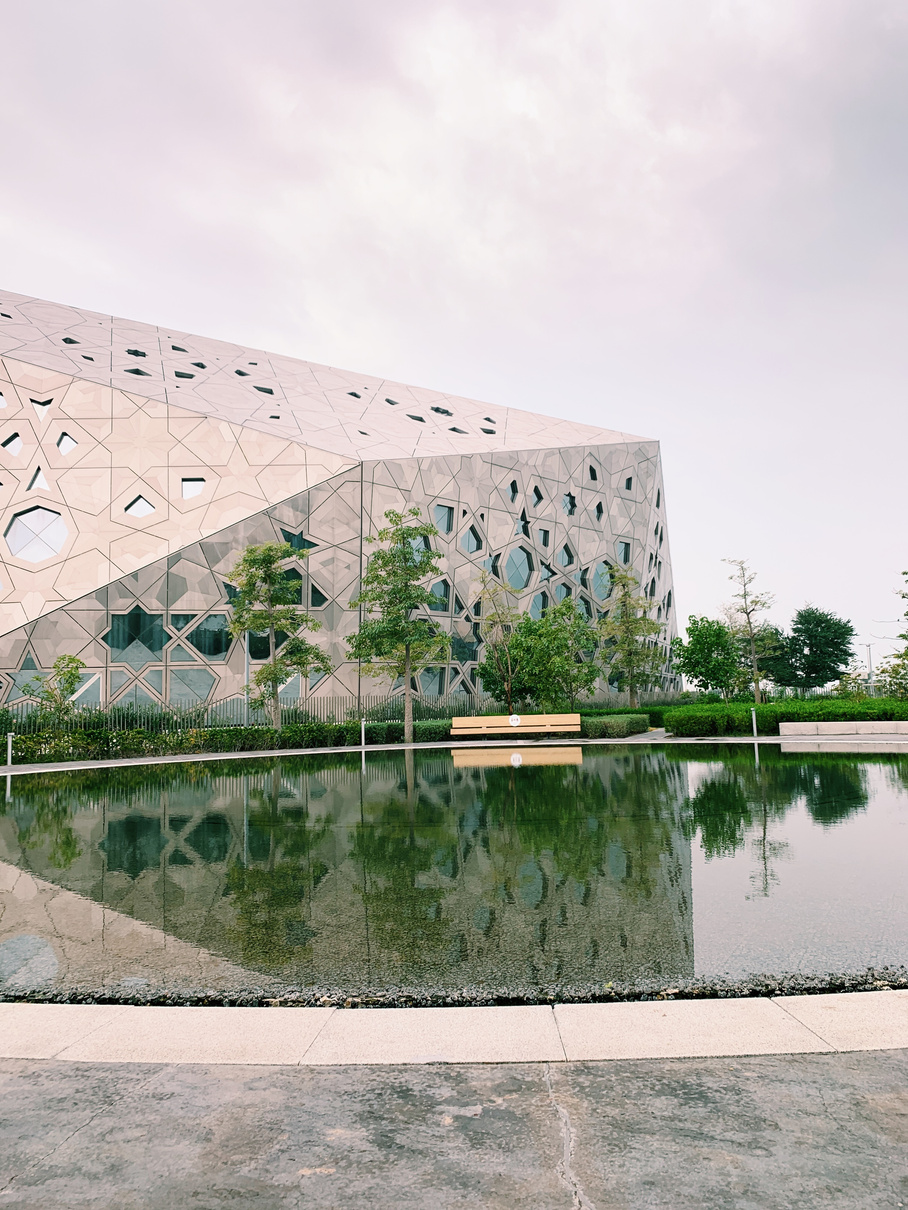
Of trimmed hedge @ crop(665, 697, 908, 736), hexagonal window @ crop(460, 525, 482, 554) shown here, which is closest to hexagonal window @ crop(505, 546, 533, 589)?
hexagonal window @ crop(460, 525, 482, 554)

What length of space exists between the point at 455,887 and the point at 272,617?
19419 mm

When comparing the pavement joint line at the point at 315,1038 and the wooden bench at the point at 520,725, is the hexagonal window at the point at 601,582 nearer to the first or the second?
the wooden bench at the point at 520,725

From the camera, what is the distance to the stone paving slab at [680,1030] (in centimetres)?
342

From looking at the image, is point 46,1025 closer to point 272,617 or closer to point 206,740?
point 206,740

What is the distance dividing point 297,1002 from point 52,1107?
129cm

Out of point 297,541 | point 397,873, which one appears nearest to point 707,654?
point 297,541

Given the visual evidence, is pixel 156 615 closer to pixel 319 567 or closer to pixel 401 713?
pixel 319 567

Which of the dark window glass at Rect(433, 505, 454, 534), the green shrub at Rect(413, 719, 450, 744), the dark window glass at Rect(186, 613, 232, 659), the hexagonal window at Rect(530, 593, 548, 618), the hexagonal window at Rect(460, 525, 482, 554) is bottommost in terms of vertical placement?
the green shrub at Rect(413, 719, 450, 744)

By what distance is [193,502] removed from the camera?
27203 millimetres

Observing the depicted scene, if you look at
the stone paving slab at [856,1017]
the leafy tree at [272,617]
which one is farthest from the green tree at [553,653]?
the stone paving slab at [856,1017]

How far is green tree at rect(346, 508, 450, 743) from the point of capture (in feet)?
84.3

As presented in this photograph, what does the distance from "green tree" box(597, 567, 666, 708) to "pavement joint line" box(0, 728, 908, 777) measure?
8117 millimetres

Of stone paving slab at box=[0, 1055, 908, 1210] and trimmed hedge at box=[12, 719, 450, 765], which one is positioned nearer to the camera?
stone paving slab at box=[0, 1055, 908, 1210]

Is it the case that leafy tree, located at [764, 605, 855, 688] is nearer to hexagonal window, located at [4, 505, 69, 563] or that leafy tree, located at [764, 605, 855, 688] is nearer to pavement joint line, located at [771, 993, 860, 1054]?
hexagonal window, located at [4, 505, 69, 563]
